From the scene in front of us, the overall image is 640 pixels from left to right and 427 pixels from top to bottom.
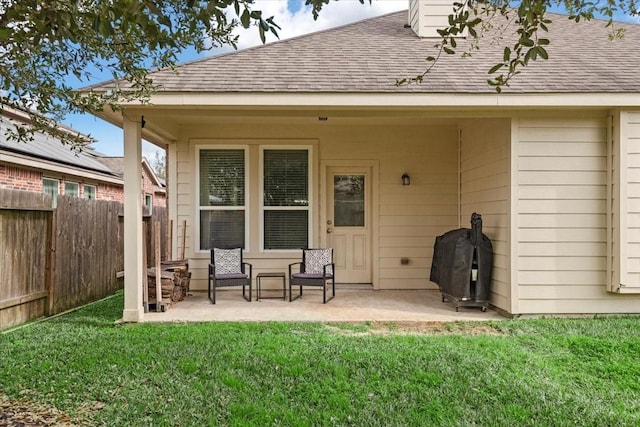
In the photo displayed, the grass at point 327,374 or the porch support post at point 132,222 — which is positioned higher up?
the porch support post at point 132,222

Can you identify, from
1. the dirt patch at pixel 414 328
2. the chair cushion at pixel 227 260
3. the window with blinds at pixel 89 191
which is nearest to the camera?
the dirt patch at pixel 414 328

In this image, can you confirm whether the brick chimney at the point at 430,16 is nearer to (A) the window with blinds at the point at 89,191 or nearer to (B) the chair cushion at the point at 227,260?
(B) the chair cushion at the point at 227,260

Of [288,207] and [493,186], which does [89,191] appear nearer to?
[288,207]

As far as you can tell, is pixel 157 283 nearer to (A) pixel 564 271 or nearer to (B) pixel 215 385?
(B) pixel 215 385

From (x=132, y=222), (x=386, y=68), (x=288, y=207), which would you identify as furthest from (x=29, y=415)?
(x=386, y=68)

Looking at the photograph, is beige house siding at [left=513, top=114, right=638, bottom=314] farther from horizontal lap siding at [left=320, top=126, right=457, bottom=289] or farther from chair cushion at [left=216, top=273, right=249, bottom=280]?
chair cushion at [left=216, top=273, right=249, bottom=280]

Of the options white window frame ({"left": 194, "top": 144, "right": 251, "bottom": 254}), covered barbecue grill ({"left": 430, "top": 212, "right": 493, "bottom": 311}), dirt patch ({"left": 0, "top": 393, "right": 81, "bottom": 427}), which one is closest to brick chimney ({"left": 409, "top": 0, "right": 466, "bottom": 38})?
covered barbecue grill ({"left": 430, "top": 212, "right": 493, "bottom": 311})

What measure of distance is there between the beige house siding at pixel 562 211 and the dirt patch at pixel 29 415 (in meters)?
4.49

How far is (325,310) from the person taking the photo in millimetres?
5414

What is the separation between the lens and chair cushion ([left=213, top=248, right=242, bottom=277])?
611cm

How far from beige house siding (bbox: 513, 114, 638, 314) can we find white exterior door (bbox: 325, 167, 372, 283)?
2578mm

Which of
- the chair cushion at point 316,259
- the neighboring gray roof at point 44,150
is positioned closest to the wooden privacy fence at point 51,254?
the neighboring gray roof at point 44,150

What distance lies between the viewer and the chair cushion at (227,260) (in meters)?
6.11

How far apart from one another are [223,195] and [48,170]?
218 inches
